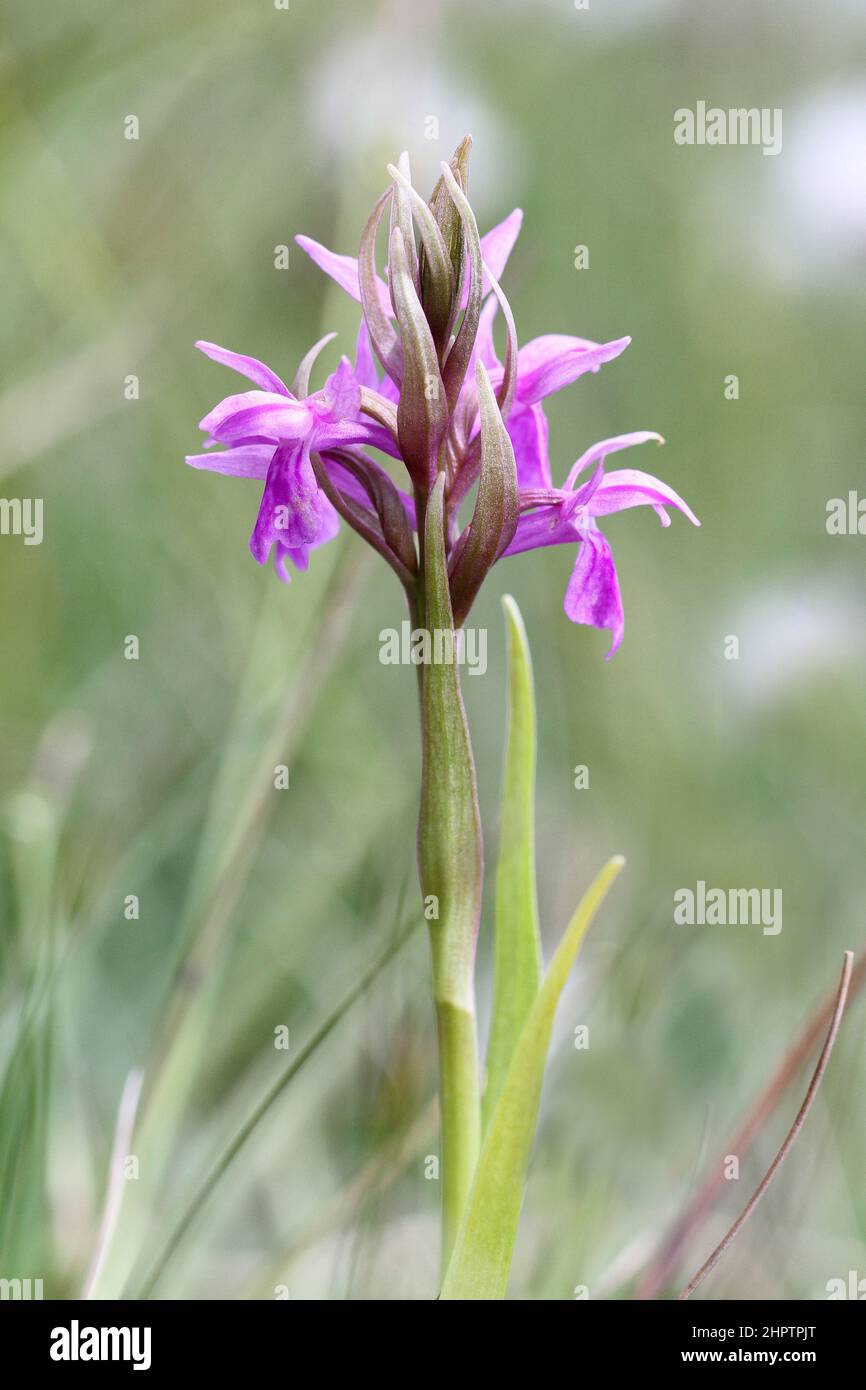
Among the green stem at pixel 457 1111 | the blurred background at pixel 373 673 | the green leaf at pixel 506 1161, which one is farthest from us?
the blurred background at pixel 373 673

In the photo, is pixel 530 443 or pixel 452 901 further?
pixel 530 443

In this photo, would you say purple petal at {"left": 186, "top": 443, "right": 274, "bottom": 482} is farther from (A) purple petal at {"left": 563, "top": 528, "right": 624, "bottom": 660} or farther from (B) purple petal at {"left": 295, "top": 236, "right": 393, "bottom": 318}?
(A) purple petal at {"left": 563, "top": 528, "right": 624, "bottom": 660}

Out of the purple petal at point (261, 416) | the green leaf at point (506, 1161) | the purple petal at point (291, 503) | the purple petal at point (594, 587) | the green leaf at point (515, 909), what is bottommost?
the green leaf at point (506, 1161)

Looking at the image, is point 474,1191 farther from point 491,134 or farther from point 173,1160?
point 491,134

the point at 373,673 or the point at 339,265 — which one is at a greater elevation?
the point at 339,265

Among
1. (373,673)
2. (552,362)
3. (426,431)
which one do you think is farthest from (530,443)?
(373,673)

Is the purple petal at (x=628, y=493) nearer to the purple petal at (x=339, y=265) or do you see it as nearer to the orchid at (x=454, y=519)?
the orchid at (x=454, y=519)

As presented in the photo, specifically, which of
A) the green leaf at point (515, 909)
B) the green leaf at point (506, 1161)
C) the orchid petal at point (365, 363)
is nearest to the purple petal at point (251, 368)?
the orchid petal at point (365, 363)

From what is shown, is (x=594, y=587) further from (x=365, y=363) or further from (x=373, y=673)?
(x=373, y=673)
